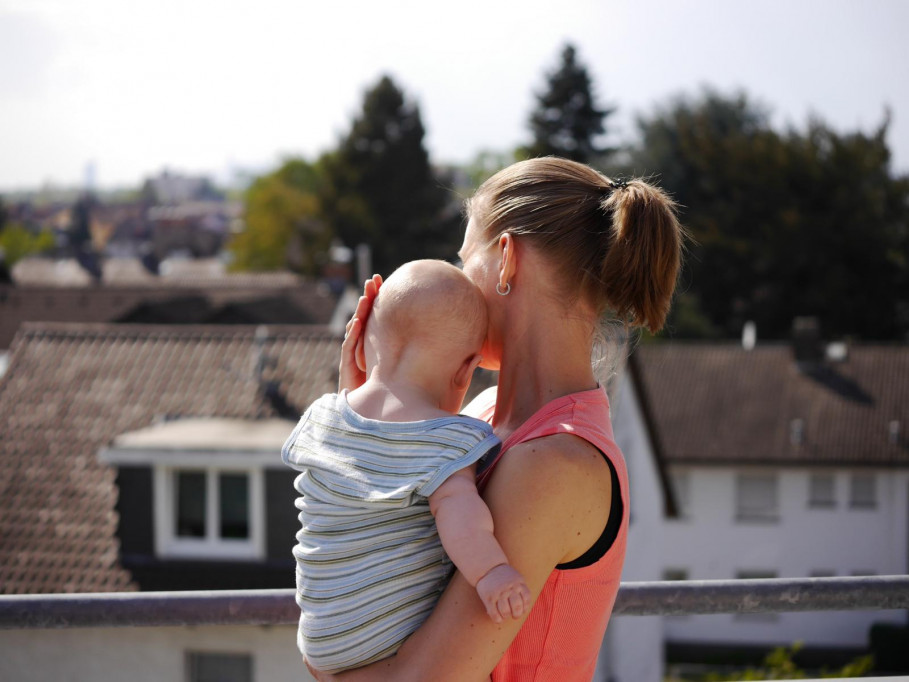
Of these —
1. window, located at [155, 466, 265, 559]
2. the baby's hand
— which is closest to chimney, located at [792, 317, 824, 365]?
window, located at [155, 466, 265, 559]

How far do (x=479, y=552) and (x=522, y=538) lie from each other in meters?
0.08

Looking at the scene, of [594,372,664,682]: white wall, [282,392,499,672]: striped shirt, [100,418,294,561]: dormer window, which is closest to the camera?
[282,392,499,672]: striped shirt

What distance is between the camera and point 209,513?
49.6 feet

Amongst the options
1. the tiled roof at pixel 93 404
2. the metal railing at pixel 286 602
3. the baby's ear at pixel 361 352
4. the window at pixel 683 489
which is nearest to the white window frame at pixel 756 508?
the window at pixel 683 489

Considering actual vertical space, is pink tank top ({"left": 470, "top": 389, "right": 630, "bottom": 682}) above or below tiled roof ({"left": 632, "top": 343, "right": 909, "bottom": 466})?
above

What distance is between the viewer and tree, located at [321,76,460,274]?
53844mm

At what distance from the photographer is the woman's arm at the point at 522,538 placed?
1.70 meters

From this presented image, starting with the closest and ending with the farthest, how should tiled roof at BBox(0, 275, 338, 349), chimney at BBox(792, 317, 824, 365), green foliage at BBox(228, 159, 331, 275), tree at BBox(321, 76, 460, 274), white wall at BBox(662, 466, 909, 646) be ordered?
white wall at BBox(662, 466, 909, 646) → chimney at BBox(792, 317, 824, 365) → tiled roof at BBox(0, 275, 338, 349) → tree at BBox(321, 76, 460, 274) → green foliage at BBox(228, 159, 331, 275)

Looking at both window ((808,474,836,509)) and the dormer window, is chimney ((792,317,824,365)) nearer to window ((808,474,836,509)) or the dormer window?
window ((808,474,836,509))

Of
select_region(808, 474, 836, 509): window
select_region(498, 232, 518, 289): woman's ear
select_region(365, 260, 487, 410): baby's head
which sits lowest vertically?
select_region(808, 474, 836, 509): window

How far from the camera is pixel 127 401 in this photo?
1733 cm

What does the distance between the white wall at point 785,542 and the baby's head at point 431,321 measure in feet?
94.5

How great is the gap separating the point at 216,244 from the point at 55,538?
329ft

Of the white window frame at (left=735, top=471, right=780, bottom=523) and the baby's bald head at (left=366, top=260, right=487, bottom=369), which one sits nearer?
the baby's bald head at (left=366, top=260, right=487, bottom=369)
